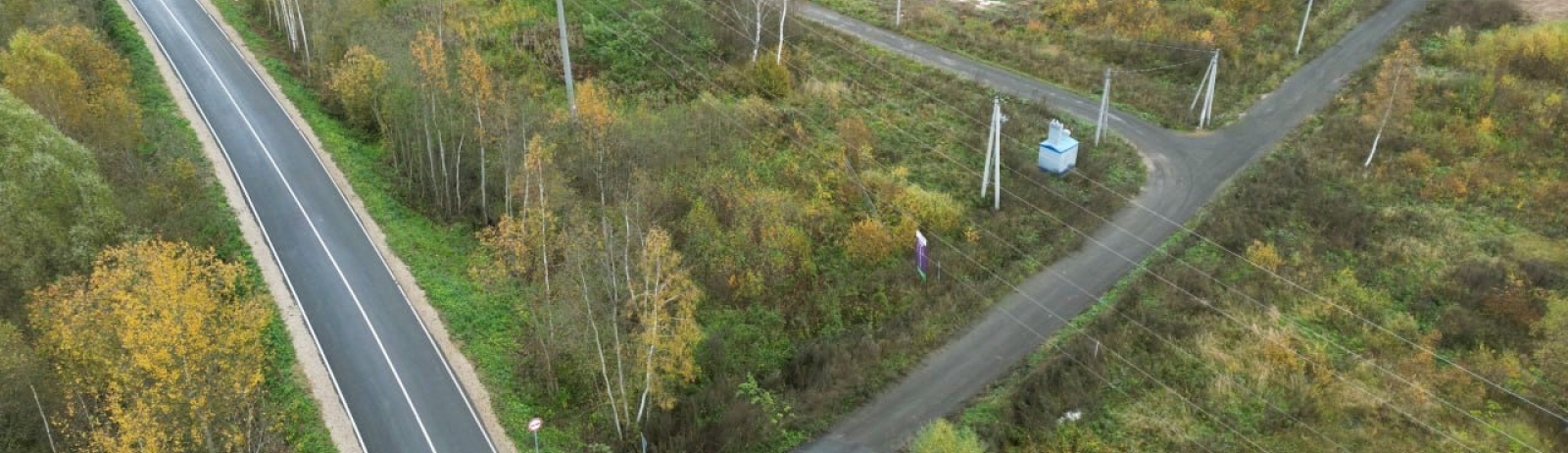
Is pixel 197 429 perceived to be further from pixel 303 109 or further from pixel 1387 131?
pixel 1387 131

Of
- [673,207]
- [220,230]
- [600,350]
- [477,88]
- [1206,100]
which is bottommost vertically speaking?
[220,230]

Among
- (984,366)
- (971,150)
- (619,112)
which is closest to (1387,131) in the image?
(971,150)

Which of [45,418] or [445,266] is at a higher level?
[45,418]

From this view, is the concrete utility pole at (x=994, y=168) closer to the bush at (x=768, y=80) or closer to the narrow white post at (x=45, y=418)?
the bush at (x=768, y=80)

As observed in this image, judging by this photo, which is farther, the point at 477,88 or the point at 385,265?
the point at 477,88

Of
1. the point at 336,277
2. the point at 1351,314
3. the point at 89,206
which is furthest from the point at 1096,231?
the point at 89,206

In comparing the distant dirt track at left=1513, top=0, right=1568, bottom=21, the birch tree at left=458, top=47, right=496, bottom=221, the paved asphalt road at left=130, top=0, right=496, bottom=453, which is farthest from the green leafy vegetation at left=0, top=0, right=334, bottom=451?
the distant dirt track at left=1513, top=0, right=1568, bottom=21

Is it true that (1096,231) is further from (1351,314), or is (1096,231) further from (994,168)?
(1351,314)
